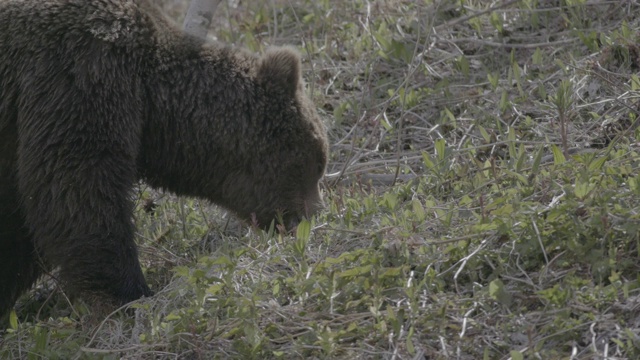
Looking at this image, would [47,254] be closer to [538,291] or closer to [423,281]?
[423,281]

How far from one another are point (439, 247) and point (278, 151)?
141 centimetres

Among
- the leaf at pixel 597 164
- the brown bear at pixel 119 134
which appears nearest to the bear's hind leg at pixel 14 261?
the brown bear at pixel 119 134

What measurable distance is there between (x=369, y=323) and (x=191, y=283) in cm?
92

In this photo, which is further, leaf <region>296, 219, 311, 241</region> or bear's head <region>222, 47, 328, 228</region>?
bear's head <region>222, 47, 328, 228</region>

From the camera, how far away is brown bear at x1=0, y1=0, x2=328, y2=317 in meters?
5.20

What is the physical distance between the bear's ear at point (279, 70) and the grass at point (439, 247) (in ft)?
2.51

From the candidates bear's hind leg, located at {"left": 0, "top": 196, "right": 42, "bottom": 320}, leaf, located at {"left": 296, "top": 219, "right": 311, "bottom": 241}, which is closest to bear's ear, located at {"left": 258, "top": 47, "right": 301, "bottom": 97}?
leaf, located at {"left": 296, "top": 219, "right": 311, "bottom": 241}

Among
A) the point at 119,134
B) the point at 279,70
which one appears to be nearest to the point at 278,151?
the point at 279,70

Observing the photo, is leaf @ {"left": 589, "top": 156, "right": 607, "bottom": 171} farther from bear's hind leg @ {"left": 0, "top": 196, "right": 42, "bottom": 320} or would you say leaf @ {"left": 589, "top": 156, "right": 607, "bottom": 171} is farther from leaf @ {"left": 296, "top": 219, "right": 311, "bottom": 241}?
bear's hind leg @ {"left": 0, "top": 196, "right": 42, "bottom": 320}

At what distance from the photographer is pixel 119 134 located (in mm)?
5270

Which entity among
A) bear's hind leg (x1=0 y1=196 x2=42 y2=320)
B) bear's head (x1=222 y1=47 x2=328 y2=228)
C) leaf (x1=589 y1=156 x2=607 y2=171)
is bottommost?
bear's hind leg (x1=0 y1=196 x2=42 y2=320)

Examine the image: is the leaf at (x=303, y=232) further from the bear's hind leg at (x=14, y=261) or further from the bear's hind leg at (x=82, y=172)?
the bear's hind leg at (x=14, y=261)

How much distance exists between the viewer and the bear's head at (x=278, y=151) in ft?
19.0

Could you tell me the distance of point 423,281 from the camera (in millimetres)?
4430
